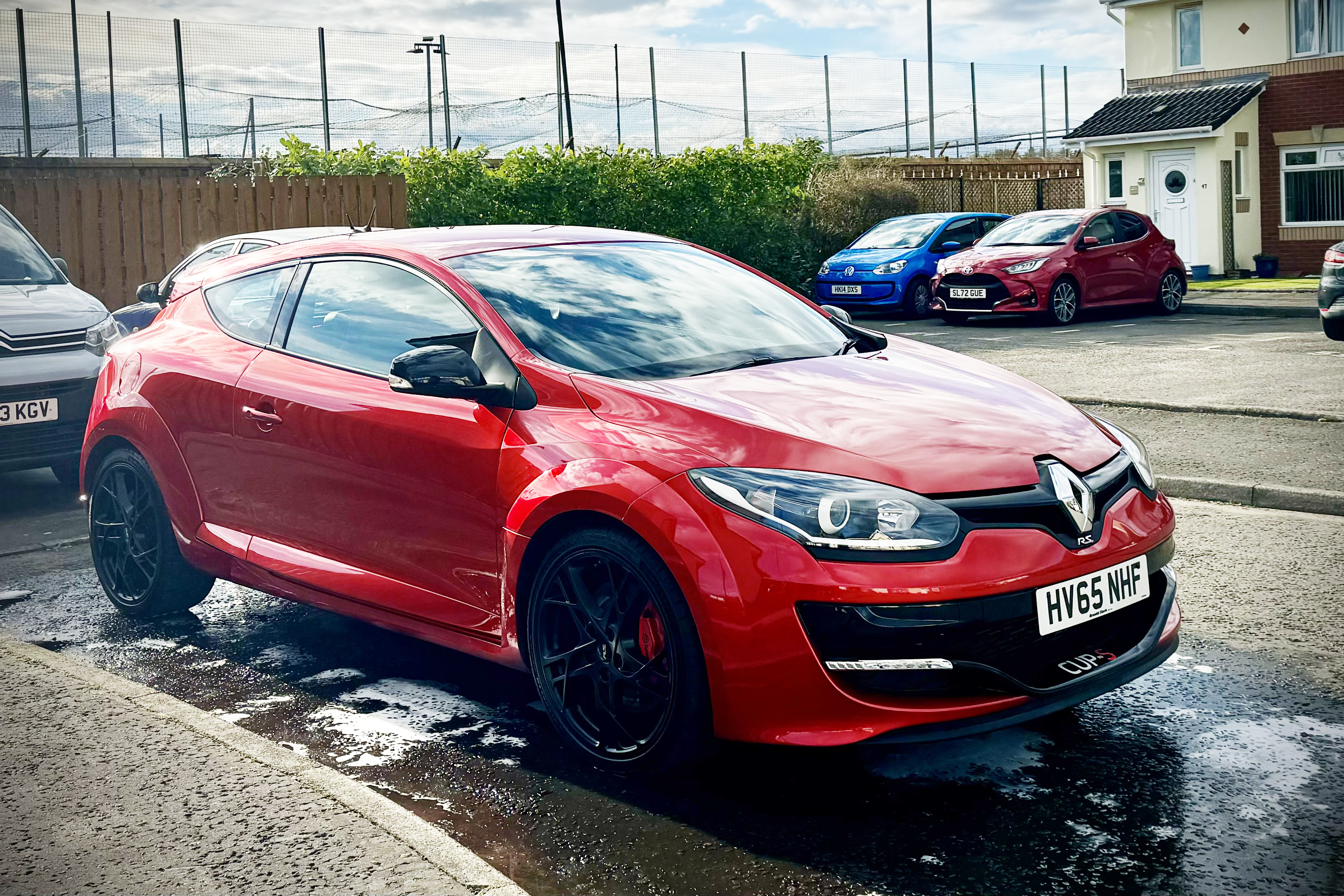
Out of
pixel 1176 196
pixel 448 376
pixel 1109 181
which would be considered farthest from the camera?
pixel 1109 181

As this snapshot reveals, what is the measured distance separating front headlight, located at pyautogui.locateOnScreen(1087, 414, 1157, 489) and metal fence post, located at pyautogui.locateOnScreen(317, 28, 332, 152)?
21.0 meters

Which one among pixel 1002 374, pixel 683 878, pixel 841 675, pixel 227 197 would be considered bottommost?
pixel 683 878

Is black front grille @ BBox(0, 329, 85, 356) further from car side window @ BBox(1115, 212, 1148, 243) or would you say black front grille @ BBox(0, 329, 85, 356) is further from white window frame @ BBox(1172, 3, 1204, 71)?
white window frame @ BBox(1172, 3, 1204, 71)

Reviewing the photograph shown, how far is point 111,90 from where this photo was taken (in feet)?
68.2

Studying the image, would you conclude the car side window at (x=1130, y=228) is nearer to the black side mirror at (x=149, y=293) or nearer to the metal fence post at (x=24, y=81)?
the black side mirror at (x=149, y=293)

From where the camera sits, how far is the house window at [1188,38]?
2845 cm

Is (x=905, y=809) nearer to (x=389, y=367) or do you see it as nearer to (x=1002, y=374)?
(x=1002, y=374)

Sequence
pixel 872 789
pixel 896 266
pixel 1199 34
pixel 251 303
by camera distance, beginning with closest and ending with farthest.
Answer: pixel 872 789, pixel 251 303, pixel 896 266, pixel 1199 34

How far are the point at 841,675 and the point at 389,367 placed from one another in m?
2.03

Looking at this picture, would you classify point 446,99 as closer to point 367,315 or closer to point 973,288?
point 973,288

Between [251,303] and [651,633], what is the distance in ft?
8.37

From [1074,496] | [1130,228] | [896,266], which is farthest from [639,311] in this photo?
[1130,228]

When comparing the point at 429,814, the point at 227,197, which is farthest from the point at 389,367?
the point at 227,197

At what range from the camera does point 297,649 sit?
537 centimetres
